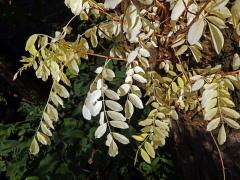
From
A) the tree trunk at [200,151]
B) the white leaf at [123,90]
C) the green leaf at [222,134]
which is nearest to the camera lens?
the green leaf at [222,134]

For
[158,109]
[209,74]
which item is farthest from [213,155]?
[209,74]

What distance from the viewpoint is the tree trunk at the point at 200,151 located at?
172 centimetres

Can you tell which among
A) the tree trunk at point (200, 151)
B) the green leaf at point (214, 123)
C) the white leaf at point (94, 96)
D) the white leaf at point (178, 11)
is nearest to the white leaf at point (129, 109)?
the white leaf at point (94, 96)

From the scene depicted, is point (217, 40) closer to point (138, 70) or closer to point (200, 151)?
point (138, 70)

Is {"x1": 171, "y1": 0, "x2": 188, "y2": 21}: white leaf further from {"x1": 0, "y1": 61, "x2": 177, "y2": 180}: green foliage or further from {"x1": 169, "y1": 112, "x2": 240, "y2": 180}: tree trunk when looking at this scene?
{"x1": 0, "y1": 61, "x2": 177, "y2": 180}: green foliage

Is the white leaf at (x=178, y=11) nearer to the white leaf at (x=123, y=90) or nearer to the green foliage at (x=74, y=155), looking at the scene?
the white leaf at (x=123, y=90)

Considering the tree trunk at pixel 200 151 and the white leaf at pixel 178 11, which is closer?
the white leaf at pixel 178 11

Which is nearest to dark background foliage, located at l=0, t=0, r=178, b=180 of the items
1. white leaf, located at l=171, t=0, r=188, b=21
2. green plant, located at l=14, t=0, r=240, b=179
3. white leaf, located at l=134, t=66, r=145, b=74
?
green plant, located at l=14, t=0, r=240, b=179

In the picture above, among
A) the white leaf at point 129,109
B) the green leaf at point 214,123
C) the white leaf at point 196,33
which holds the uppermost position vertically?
the white leaf at point 196,33

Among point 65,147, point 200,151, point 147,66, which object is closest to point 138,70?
point 147,66

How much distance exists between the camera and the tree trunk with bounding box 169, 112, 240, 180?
1.72 m

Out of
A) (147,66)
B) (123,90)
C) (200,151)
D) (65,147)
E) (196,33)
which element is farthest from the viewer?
(65,147)

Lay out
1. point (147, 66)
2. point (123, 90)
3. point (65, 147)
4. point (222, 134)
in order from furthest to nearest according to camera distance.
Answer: point (65, 147) → point (147, 66) → point (123, 90) → point (222, 134)

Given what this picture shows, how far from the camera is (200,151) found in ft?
6.45
